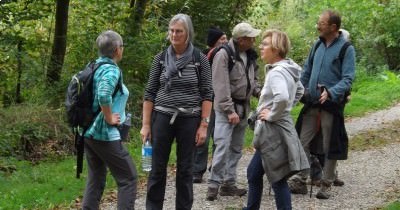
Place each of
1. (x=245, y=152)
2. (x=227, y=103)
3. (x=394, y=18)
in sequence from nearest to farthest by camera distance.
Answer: (x=227, y=103) → (x=245, y=152) → (x=394, y=18)

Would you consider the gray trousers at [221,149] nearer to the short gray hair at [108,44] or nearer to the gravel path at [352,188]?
the gravel path at [352,188]

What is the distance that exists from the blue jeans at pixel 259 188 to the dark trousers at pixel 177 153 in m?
0.58

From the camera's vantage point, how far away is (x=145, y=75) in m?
12.8

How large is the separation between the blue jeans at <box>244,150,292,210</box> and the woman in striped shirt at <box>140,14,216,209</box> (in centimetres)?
55

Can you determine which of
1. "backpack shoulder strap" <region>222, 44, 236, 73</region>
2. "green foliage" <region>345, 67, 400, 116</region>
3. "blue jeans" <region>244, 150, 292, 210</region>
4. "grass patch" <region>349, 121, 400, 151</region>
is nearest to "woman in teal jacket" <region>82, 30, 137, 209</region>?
"blue jeans" <region>244, 150, 292, 210</region>

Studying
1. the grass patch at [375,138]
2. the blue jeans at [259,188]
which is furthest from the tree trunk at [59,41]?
the blue jeans at [259,188]

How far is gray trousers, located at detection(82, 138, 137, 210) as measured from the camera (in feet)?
16.2

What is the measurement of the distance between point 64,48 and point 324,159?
7897 mm

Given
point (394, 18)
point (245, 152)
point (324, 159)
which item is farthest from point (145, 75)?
point (394, 18)

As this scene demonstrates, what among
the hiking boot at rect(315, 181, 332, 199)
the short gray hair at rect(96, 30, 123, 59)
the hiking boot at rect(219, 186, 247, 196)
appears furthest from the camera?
the hiking boot at rect(219, 186, 247, 196)

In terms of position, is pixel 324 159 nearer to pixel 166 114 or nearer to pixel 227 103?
pixel 227 103

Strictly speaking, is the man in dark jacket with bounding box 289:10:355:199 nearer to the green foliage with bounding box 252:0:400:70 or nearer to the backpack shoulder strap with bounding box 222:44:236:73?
the backpack shoulder strap with bounding box 222:44:236:73

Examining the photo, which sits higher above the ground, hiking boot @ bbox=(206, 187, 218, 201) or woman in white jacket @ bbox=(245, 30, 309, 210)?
woman in white jacket @ bbox=(245, 30, 309, 210)

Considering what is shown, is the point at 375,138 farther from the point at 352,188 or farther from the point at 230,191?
the point at 230,191
